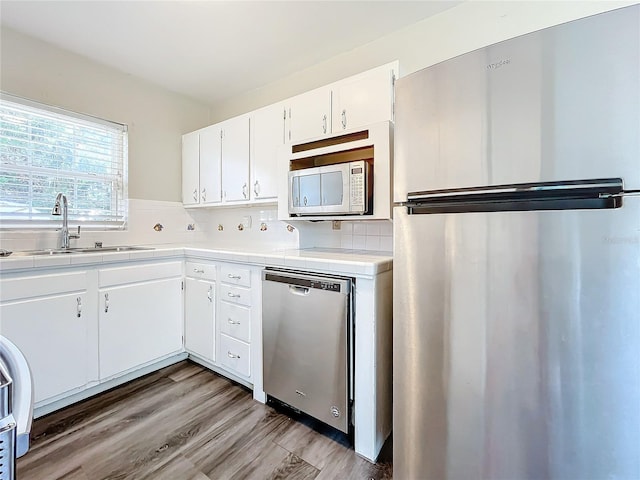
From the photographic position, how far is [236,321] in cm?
202

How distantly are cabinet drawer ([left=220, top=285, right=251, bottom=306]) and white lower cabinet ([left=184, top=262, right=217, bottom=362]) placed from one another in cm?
11

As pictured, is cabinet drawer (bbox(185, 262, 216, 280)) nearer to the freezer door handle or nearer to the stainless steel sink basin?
the stainless steel sink basin

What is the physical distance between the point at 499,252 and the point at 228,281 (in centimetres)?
167

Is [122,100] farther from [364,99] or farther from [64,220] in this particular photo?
[364,99]

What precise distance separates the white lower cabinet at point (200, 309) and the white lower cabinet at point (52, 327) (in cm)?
62

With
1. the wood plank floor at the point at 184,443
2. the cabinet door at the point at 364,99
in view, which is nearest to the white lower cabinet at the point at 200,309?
the wood plank floor at the point at 184,443

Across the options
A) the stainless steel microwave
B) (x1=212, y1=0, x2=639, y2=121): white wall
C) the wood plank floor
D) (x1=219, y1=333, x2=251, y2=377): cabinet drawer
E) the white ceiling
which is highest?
the white ceiling

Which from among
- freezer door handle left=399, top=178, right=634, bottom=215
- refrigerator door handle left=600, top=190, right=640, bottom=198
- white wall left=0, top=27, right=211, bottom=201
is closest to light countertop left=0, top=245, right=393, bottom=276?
freezer door handle left=399, top=178, right=634, bottom=215

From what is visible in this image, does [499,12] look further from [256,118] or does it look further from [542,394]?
[542,394]

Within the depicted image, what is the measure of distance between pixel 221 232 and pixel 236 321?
141 centimetres

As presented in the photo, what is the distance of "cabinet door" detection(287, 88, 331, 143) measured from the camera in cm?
202

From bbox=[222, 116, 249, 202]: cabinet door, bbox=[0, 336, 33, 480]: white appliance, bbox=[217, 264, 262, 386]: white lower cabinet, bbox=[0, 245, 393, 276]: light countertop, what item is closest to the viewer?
bbox=[0, 336, 33, 480]: white appliance

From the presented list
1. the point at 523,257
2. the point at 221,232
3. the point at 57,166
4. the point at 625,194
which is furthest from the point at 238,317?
the point at 625,194

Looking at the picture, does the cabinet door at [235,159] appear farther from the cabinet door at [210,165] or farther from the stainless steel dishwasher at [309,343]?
the stainless steel dishwasher at [309,343]
